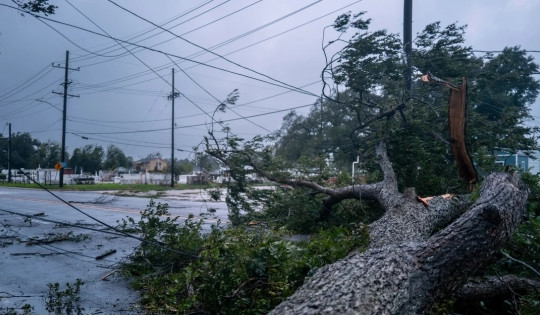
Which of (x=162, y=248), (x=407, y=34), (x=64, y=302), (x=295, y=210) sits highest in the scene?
(x=407, y=34)

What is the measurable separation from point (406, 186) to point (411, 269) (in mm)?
4731

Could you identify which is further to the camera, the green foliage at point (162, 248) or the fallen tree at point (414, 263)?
the green foliage at point (162, 248)

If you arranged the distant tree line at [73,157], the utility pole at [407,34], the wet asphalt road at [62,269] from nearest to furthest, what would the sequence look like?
the wet asphalt road at [62,269] → the utility pole at [407,34] → the distant tree line at [73,157]

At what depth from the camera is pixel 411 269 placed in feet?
10.8

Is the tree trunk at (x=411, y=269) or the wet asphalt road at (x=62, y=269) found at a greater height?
the tree trunk at (x=411, y=269)

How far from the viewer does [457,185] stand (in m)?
7.21

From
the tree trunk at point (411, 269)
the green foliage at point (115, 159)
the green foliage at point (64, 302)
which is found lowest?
the green foliage at point (64, 302)

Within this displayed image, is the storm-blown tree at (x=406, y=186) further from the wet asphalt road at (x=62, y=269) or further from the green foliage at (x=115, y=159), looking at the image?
the green foliage at (x=115, y=159)

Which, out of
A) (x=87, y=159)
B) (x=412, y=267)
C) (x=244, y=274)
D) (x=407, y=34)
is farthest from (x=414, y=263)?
(x=87, y=159)

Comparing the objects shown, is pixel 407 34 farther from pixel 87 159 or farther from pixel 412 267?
pixel 87 159

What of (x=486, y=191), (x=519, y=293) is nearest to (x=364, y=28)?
(x=486, y=191)

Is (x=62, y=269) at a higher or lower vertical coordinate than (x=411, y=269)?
lower

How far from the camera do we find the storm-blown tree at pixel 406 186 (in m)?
3.14

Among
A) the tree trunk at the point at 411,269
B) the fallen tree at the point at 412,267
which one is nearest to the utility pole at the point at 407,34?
the fallen tree at the point at 412,267
